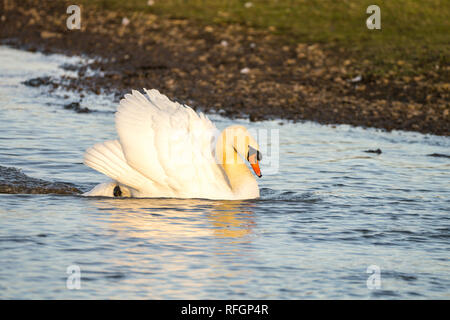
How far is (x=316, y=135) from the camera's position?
14.7 m

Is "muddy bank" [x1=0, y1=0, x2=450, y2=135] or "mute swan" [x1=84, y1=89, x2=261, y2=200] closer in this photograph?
"mute swan" [x1=84, y1=89, x2=261, y2=200]

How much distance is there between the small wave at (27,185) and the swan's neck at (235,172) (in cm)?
176

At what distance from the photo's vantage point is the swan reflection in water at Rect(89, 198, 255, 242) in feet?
29.0

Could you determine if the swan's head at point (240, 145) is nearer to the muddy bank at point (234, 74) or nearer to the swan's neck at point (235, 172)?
the swan's neck at point (235, 172)

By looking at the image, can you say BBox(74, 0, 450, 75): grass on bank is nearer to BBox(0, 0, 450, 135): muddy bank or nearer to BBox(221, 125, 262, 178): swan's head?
BBox(0, 0, 450, 135): muddy bank

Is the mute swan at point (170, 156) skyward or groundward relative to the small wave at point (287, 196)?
skyward

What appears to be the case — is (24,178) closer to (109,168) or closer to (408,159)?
(109,168)

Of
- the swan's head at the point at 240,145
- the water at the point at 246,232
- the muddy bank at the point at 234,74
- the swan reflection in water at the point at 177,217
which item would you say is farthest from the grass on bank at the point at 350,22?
the swan reflection in water at the point at 177,217

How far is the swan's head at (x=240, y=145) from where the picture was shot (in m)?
10.2

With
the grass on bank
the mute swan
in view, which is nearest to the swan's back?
the mute swan

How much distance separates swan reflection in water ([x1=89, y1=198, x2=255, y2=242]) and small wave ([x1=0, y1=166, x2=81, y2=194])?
0.62m
